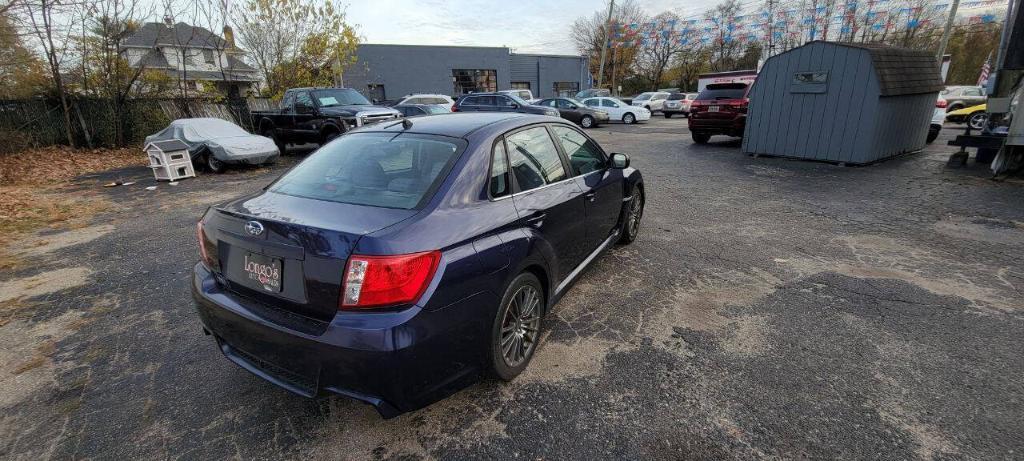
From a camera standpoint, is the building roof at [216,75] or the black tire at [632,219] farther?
the building roof at [216,75]

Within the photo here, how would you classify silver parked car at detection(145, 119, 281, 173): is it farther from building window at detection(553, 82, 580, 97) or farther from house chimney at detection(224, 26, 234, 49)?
building window at detection(553, 82, 580, 97)

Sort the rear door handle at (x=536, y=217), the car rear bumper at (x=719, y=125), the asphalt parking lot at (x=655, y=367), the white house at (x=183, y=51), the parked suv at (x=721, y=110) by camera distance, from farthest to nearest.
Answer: the white house at (x=183, y=51) → the car rear bumper at (x=719, y=125) → the parked suv at (x=721, y=110) → the rear door handle at (x=536, y=217) → the asphalt parking lot at (x=655, y=367)

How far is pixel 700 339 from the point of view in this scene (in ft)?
10.2

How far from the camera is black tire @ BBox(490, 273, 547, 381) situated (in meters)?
2.38

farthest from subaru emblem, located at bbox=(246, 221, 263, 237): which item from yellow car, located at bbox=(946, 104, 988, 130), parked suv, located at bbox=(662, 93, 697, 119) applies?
parked suv, located at bbox=(662, 93, 697, 119)

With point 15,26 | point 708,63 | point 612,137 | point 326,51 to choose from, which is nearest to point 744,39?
point 708,63

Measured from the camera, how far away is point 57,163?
37.0 ft

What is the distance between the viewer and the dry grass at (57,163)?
9780 mm

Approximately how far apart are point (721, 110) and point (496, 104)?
28.9ft

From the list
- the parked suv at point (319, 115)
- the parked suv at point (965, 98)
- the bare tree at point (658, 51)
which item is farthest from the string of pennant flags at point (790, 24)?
the parked suv at point (319, 115)

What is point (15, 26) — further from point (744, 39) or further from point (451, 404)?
point (744, 39)

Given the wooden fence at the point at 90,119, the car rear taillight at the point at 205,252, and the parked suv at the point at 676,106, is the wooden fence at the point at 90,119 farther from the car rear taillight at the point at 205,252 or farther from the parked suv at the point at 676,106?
the parked suv at the point at 676,106

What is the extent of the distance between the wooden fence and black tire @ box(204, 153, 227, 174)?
5481 mm

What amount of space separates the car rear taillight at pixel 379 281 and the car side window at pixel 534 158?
105 cm
